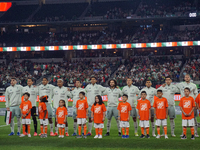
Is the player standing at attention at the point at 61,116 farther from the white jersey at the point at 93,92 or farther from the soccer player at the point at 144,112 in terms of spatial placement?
the soccer player at the point at 144,112

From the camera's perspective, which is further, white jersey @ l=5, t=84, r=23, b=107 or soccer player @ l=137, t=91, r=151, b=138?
white jersey @ l=5, t=84, r=23, b=107

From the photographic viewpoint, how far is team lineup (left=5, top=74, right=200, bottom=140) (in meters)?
12.1

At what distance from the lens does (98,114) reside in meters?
12.3

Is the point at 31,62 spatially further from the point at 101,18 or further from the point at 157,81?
the point at 157,81

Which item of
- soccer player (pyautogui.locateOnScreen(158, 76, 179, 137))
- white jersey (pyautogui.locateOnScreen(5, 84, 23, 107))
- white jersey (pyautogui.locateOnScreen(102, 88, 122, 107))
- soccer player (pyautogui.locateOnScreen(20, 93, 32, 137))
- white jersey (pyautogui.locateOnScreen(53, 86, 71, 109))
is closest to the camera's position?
soccer player (pyautogui.locateOnScreen(158, 76, 179, 137))

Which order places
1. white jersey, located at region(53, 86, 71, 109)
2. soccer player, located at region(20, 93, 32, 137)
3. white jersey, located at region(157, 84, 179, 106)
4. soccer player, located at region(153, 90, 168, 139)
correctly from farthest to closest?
white jersey, located at region(53, 86, 71, 109) < soccer player, located at region(20, 93, 32, 137) < white jersey, located at region(157, 84, 179, 106) < soccer player, located at region(153, 90, 168, 139)

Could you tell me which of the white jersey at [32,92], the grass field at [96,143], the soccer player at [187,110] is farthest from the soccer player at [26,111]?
the soccer player at [187,110]

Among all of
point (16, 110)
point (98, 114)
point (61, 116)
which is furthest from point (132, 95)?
point (16, 110)

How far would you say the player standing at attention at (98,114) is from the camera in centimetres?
1227

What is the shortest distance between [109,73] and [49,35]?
630 inches

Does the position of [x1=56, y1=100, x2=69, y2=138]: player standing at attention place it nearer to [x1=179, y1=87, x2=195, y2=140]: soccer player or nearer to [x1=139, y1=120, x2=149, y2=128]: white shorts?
[x1=139, y1=120, x2=149, y2=128]: white shorts

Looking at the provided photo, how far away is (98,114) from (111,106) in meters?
1.08

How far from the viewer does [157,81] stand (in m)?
35.7

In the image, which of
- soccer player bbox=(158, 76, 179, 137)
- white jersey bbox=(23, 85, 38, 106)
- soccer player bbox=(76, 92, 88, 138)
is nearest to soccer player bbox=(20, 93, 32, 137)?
white jersey bbox=(23, 85, 38, 106)
